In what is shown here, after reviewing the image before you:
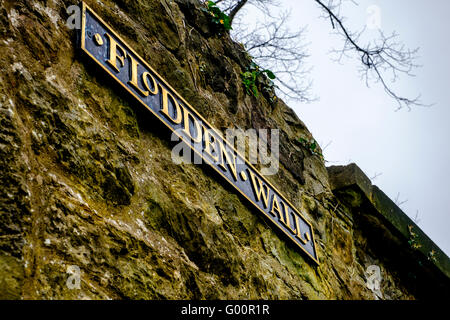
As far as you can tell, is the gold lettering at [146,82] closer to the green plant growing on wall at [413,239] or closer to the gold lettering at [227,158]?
the gold lettering at [227,158]

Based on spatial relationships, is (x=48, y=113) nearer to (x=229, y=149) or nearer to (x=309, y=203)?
(x=229, y=149)

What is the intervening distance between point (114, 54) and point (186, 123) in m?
0.46

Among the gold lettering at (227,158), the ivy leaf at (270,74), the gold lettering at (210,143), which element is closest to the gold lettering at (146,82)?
the gold lettering at (210,143)

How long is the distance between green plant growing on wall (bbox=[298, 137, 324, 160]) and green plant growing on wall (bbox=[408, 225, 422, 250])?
88 centimetres

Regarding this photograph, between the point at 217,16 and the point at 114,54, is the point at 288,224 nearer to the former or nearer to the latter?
the point at 114,54

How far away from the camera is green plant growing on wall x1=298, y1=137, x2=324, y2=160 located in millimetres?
3583

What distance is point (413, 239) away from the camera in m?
3.58

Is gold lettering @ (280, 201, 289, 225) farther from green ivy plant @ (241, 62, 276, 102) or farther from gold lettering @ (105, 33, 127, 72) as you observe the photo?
gold lettering @ (105, 33, 127, 72)

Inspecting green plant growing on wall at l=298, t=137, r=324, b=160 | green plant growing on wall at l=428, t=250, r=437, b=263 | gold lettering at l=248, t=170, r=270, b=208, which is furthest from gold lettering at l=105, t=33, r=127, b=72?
green plant growing on wall at l=428, t=250, r=437, b=263

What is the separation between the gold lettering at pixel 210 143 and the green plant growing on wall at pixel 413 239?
2.00 m

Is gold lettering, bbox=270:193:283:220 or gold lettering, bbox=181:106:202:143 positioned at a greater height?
gold lettering, bbox=181:106:202:143

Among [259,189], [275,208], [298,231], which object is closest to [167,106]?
[259,189]

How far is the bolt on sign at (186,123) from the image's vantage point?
1.93m
